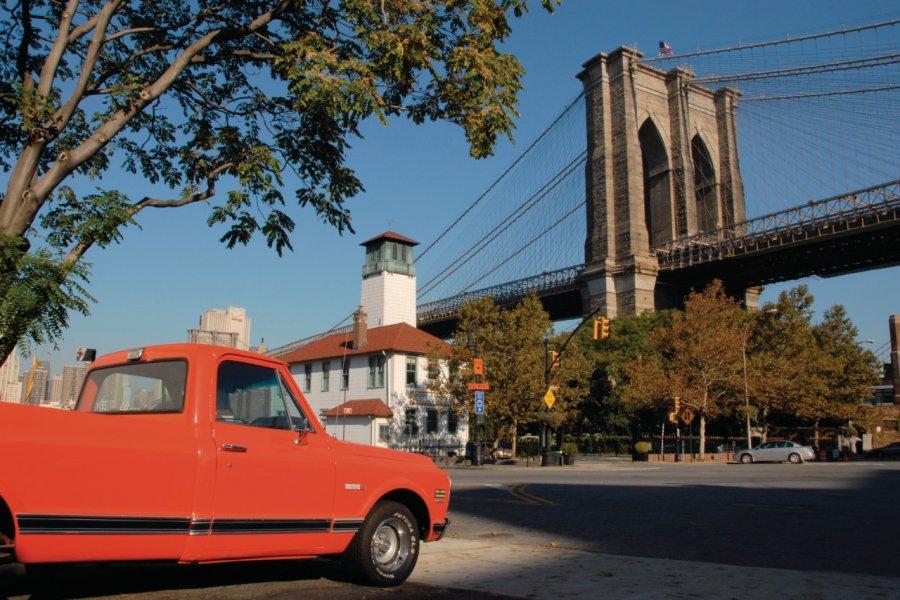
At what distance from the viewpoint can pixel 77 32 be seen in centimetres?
823

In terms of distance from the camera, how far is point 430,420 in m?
49.4

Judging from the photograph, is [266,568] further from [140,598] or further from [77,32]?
[77,32]

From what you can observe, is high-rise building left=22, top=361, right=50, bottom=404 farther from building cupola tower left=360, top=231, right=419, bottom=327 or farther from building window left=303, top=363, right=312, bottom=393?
building cupola tower left=360, top=231, right=419, bottom=327

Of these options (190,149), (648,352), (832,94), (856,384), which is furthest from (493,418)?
(832,94)

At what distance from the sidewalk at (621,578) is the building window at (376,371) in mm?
40985

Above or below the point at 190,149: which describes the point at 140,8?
above

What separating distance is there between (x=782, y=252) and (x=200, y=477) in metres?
68.2

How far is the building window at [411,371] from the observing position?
49.2 m

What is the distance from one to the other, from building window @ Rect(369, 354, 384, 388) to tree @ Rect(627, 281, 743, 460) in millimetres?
16546

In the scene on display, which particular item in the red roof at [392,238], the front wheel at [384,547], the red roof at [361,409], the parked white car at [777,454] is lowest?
the parked white car at [777,454]

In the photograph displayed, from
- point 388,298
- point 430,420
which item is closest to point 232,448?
point 430,420

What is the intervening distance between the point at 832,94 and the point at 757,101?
43.5ft

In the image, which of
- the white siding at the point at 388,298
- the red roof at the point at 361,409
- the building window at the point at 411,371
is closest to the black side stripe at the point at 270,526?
Answer: the red roof at the point at 361,409

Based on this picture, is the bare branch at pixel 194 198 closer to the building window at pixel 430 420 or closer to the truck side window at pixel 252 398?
the truck side window at pixel 252 398
